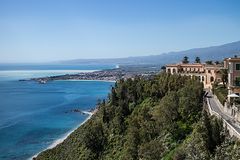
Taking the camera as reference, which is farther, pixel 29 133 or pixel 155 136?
pixel 29 133

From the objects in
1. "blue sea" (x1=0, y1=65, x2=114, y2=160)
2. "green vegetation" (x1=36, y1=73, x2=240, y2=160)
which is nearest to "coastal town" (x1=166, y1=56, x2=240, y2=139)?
"green vegetation" (x1=36, y1=73, x2=240, y2=160)

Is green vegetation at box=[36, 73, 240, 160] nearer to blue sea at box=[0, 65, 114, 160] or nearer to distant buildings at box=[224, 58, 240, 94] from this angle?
distant buildings at box=[224, 58, 240, 94]

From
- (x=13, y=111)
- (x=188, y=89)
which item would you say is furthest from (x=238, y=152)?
(x=13, y=111)

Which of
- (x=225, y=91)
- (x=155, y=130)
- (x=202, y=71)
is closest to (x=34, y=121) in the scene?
(x=202, y=71)

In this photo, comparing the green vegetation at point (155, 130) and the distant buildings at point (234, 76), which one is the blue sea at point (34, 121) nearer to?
the green vegetation at point (155, 130)

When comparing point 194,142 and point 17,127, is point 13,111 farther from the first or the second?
point 194,142
